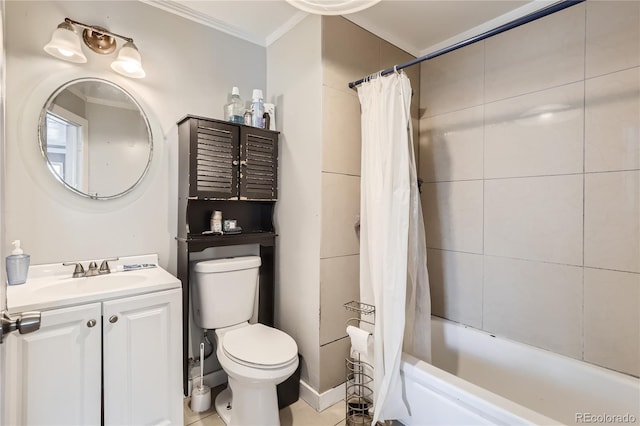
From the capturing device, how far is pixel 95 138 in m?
1.65

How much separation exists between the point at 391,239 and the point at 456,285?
0.92m

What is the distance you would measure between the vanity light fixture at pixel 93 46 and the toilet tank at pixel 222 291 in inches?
45.0

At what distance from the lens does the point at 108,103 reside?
5.49 ft

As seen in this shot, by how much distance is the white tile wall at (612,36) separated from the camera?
149cm

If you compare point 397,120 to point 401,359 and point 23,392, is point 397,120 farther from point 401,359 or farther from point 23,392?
point 23,392

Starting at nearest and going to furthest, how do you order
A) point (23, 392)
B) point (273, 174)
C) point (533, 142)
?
point (23, 392) < point (533, 142) < point (273, 174)

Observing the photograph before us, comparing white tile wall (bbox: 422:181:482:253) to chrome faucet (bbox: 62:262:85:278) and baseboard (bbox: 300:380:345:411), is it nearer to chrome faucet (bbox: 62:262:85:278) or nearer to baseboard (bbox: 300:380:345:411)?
baseboard (bbox: 300:380:345:411)

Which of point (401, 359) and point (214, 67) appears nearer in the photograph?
point (401, 359)

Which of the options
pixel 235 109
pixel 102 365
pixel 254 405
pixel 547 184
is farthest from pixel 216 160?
pixel 547 184

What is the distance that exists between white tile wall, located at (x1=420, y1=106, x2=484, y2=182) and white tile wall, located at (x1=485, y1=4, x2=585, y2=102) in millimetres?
189

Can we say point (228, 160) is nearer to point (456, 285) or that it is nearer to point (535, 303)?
point (456, 285)

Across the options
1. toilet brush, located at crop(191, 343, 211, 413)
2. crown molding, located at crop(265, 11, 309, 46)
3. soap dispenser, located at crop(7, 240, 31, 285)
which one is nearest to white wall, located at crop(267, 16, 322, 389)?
crown molding, located at crop(265, 11, 309, 46)

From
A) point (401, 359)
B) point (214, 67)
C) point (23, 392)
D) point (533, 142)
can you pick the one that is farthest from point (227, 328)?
point (533, 142)

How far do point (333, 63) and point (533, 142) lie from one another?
126 centimetres
